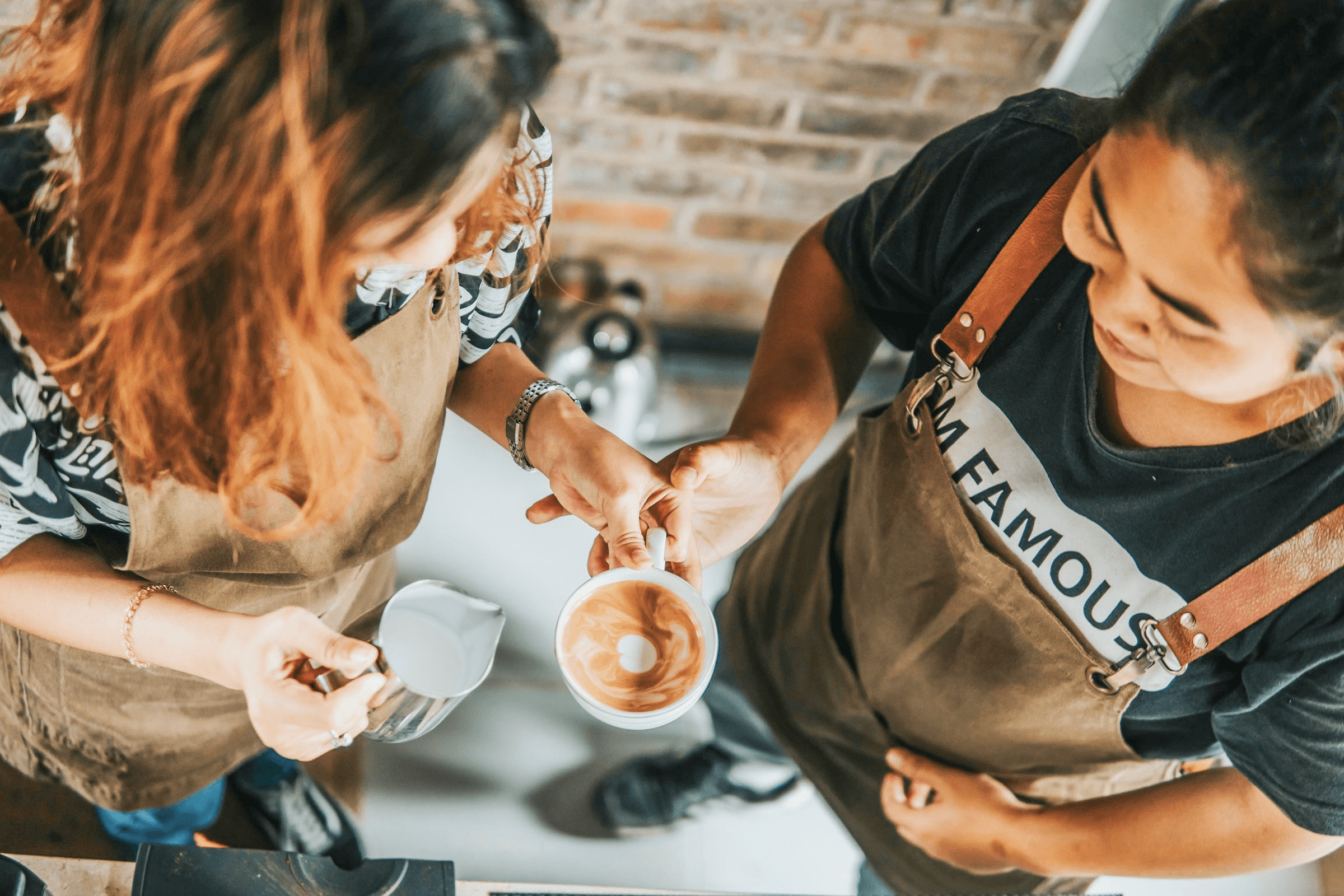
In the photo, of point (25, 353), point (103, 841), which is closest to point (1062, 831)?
point (25, 353)

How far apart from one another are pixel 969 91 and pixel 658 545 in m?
1.32

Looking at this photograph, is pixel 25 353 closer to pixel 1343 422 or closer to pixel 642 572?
pixel 642 572

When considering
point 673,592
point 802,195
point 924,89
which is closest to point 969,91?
point 924,89

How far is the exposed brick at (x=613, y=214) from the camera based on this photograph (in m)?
2.12

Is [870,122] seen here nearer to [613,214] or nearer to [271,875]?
[613,214]

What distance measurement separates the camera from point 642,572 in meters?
0.95

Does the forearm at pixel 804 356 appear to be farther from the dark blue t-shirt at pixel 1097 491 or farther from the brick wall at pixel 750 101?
the brick wall at pixel 750 101

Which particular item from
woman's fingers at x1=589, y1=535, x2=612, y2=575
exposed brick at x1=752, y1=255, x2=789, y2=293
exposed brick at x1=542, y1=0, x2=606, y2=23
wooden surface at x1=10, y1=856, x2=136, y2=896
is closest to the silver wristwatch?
woman's fingers at x1=589, y1=535, x2=612, y2=575

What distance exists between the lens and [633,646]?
98 cm

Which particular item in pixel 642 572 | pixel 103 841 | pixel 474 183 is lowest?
pixel 103 841

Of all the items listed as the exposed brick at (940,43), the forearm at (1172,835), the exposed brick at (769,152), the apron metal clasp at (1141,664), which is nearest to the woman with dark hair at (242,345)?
the apron metal clasp at (1141,664)

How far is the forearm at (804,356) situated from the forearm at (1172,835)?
1.94ft

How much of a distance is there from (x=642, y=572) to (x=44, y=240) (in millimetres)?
633

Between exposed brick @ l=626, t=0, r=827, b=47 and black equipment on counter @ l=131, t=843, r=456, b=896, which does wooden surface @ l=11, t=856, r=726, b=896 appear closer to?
black equipment on counter @ l=131, t=843, r=456, b=896
